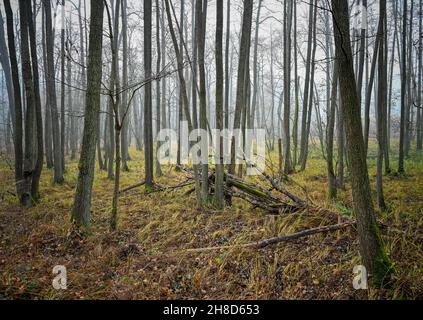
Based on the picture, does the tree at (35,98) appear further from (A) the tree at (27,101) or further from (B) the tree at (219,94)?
(B) the tree at (219,94)

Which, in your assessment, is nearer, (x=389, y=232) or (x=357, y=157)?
(x=357, y=157)

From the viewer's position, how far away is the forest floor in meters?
3.25

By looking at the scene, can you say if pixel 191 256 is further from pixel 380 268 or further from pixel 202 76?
pixel 202 76

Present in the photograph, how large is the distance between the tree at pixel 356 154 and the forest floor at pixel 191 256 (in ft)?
1.07

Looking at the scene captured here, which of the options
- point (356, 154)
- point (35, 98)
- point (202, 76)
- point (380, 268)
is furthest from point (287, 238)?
point (35, 98)

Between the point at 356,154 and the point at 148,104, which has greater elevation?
the point at 148,104

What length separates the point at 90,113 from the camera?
4789 mm

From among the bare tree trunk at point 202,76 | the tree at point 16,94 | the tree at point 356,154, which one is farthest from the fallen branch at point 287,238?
the tree at point 16,94

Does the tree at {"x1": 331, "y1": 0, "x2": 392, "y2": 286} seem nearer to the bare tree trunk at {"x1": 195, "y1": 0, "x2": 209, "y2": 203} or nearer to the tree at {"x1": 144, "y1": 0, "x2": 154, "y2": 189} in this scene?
the bare tree trunk at {"x1": 195, "y1": 0, "x2": 209, "y2": 203}

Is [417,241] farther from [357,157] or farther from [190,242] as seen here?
[190,242]

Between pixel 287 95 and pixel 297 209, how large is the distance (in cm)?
661

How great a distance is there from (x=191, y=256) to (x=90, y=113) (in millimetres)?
3248
